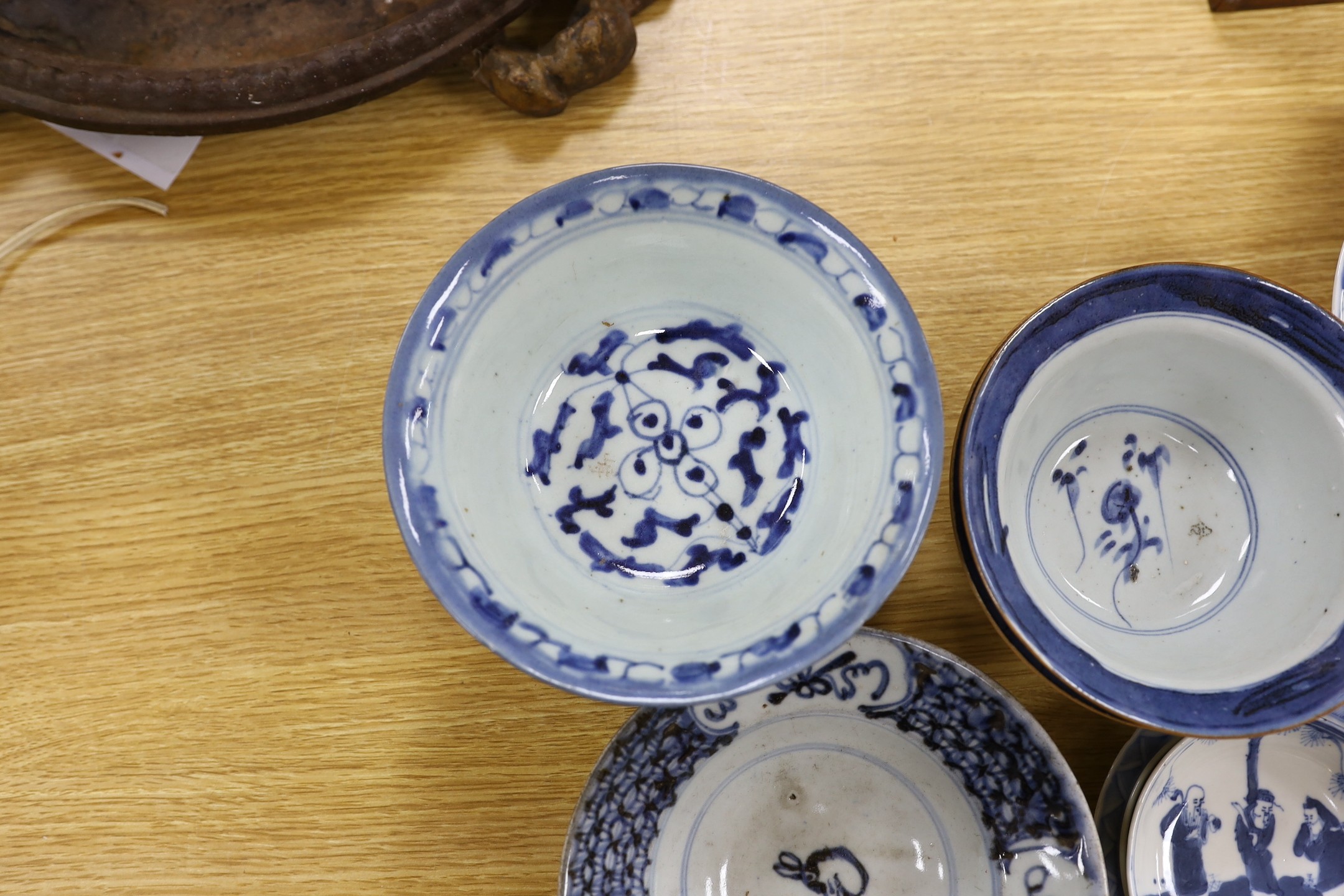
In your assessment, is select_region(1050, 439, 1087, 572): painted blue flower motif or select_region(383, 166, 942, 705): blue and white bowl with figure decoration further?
select_region(1050, 439, 1087, 572): painted blue flower motif

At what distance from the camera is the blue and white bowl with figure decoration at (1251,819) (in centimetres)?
87

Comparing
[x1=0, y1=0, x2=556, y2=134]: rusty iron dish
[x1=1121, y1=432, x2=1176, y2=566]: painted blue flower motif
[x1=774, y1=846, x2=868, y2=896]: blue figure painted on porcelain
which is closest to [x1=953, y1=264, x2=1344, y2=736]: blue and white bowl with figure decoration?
[x1=1121, y1=432, x2=1176, y2=566]: painted blue flower motif

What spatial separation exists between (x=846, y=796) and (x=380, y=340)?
776 millimetres

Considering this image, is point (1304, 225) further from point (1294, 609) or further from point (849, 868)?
point (849, 868)

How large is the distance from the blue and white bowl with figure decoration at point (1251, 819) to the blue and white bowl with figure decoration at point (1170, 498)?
0.15m

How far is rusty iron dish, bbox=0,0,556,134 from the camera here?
2.96ft

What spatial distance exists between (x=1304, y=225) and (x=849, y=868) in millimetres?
956

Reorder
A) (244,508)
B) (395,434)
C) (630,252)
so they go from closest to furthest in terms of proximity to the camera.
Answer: (395,434), (630,252), (244,508)

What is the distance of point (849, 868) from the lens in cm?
89

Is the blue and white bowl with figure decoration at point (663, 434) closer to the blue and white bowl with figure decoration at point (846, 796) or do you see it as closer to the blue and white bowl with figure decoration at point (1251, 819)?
the blue and white bowl with figure decoration at point (846, 796)

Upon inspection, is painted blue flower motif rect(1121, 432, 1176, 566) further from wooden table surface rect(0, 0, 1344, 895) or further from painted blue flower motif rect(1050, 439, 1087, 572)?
wooden table surface rect(0, 0, 1344, 895)

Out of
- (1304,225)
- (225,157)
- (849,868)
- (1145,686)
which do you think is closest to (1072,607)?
(1145,686)

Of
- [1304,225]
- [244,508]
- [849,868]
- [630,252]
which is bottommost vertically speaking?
[849,868]

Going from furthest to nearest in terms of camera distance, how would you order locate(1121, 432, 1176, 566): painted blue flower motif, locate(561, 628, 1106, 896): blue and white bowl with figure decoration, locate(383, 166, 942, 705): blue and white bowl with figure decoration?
locate(1121, 432, 1176, 566): painted blue flower motif, locate(561, 628, 1106, 896): blue and white bowl with figure decoration, locate(383, 166, 942, 705): blue and white bowl with figure decoration
